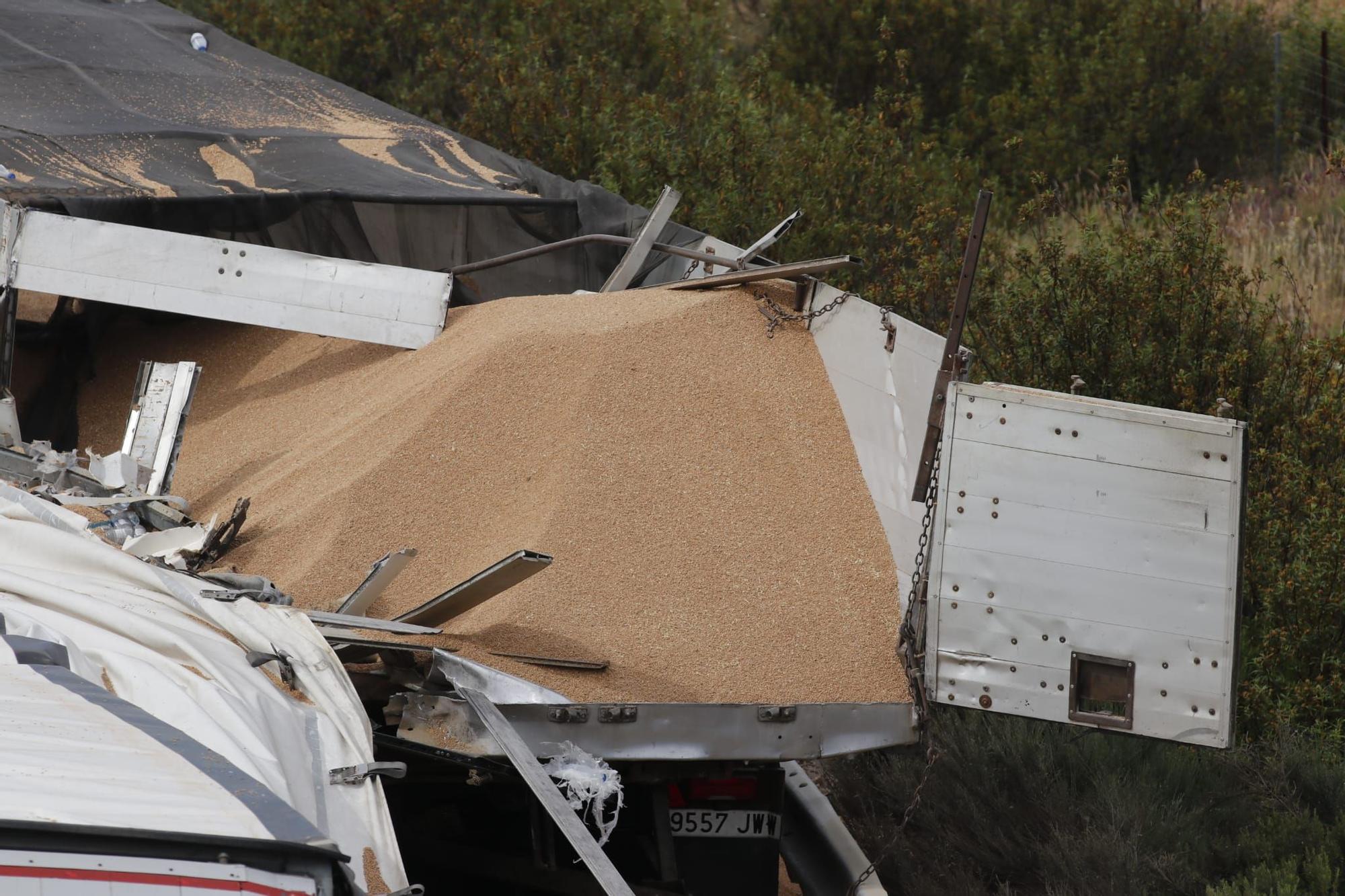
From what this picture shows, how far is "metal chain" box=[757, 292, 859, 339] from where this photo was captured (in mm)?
4215

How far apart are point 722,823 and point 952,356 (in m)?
1.24

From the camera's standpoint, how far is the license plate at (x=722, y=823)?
328 centimetres

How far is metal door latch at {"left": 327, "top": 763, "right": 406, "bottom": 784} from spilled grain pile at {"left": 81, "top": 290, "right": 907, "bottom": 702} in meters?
0.60

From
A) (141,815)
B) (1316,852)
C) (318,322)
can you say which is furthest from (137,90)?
(1316,852)

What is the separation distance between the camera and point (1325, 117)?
11.1m

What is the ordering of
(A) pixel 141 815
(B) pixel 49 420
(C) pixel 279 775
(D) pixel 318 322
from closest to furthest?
(A) pixel 141 815, (C) pixel 279 775, (D) pixel 318 322, (B) pixel 49 420

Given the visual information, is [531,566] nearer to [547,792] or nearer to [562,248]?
[547,792]

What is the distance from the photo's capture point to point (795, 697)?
311cm

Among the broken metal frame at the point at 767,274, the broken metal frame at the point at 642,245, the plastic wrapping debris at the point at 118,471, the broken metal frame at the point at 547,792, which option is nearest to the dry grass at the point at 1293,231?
the broken metal frame at the point at 642,245

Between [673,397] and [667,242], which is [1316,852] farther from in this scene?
[667,242]

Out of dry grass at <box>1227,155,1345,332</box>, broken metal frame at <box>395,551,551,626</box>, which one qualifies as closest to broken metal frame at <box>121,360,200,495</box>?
broken metal frame at <box>395,551,551,626</box>

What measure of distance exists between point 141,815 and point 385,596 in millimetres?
1529

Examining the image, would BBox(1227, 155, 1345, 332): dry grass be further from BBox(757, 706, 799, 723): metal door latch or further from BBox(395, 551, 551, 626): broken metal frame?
BBox(395, 551, 551, 626): broken metal frame

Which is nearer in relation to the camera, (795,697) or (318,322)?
(795,697)
